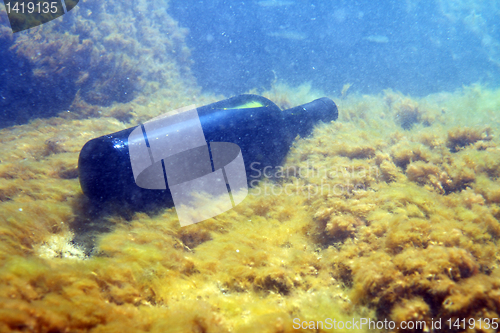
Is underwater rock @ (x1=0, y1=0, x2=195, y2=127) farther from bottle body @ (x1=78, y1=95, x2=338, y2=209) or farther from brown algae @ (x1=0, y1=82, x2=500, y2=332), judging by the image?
bottle body @ (x1=78, y1=95, x2=338, y2=209)

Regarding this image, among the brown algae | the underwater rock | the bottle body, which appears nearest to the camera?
the brown algae

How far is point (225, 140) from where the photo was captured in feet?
11.8

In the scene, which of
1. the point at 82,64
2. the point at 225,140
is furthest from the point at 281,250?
the point at 82,64

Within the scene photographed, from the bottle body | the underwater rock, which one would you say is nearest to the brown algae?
the bottle body

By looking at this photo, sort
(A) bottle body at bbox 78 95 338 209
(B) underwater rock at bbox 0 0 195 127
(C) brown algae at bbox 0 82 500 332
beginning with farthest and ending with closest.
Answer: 1. (B) underwater rock at bbox 0 0 195 127
2. (A) bottle body at bbox 78 95 338 209
3. (C) brown algae at bbox 0 82 500 332

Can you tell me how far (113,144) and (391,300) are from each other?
140 inches

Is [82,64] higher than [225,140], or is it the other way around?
[82,64]

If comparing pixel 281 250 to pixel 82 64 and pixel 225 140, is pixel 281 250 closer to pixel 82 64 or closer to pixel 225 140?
pixel 225 140

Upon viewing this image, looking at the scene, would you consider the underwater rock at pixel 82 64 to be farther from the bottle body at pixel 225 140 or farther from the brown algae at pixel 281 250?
the bottle body at pixel 225 140

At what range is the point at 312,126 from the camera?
5.02 metres

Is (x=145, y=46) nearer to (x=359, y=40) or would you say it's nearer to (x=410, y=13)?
(x=359, y=40)

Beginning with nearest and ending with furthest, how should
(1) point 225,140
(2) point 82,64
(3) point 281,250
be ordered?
(3) point 281,250, (1) point 225,140, (2) point 82,64

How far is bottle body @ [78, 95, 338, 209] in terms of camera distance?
9.08 ft

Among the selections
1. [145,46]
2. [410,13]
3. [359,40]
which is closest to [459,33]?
[410,13]
